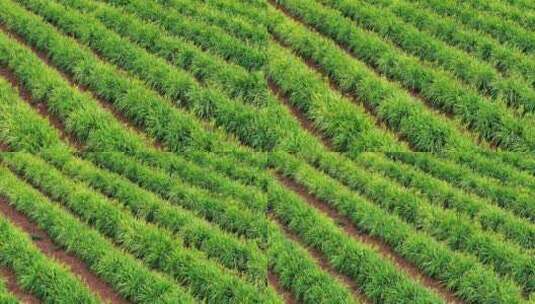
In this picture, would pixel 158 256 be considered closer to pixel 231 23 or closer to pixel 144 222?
pixel 144 222

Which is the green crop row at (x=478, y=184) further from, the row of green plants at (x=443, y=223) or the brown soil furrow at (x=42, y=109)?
the brown soil furrow at (x=42, y=109)

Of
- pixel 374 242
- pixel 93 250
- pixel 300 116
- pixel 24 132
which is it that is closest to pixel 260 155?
pixel 300 116

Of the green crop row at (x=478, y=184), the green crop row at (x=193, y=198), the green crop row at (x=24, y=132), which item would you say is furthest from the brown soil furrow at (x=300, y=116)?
the green crop row at (x=24, y=132)

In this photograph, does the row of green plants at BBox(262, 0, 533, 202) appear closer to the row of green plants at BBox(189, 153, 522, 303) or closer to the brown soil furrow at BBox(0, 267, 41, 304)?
the row of green plants at BBox(189, 153, 522, 303)

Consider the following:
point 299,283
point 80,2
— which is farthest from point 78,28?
point 299,283

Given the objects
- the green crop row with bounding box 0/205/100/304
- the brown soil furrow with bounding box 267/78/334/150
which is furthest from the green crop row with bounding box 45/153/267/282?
the brown soil furrow with bounding box 267/78/334/150

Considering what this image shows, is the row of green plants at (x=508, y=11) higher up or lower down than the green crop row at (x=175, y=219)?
higher up
